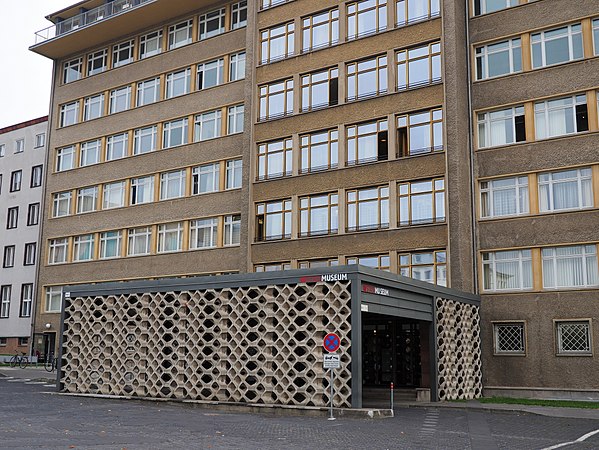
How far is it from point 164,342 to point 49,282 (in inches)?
911

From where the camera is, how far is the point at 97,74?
47.7m

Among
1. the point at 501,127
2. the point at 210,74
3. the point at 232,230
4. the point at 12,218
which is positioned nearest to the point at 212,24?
the point at 210,74

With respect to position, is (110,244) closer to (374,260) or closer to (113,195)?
(113,195)

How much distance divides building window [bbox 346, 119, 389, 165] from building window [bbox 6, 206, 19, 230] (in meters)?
33.5

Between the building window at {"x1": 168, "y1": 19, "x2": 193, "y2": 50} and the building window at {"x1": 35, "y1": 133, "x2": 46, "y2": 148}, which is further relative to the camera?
the building window at {"x1": 35, "y1": 133, "x2": 46, "y2": 148}

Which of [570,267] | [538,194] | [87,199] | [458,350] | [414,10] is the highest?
[414,10]

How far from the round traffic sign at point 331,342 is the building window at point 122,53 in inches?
1200

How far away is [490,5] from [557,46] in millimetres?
3763

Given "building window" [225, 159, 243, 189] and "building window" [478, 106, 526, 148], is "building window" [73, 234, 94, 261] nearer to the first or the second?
"building window" [225, 159, 243, 189]

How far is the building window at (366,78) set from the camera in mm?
33875

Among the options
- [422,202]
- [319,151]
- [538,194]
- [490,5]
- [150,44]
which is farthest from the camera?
[150,44]

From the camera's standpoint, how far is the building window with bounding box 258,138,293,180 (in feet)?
118

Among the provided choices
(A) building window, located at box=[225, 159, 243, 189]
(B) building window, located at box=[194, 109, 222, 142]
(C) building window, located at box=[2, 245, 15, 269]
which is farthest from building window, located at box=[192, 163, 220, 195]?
(C) building window, located at box=[2, 245, 15, 269]

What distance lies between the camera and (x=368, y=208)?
33.1 meters
